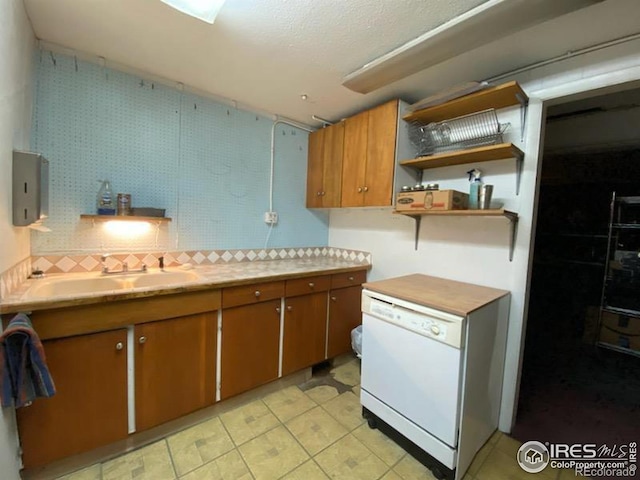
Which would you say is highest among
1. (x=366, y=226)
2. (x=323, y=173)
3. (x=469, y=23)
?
(x=469, y=23)

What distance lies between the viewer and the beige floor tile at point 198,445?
4.73 ft

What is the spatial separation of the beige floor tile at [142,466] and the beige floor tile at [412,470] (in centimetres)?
118

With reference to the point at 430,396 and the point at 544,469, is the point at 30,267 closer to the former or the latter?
the point at 430,396

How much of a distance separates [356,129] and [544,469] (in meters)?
2.55

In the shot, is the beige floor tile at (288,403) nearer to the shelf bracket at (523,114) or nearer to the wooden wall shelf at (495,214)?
the wooden wall shelf at (495,214)

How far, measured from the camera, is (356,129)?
91.5 inches

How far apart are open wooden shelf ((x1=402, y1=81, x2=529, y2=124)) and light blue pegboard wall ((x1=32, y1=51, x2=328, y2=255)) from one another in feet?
4.31

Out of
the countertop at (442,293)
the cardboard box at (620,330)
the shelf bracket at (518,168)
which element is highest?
the shelf bracket at (518,168)

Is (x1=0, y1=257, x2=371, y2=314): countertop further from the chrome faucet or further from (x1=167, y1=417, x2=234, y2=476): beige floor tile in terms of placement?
(x1=167, y1=417, x2=234, y2=476): beige floor tile

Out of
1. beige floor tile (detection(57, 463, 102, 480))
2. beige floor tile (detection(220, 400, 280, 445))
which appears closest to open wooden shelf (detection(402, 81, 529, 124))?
beige floor tile (detection(220, 400, 280, 445))

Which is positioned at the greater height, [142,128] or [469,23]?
[469,23]

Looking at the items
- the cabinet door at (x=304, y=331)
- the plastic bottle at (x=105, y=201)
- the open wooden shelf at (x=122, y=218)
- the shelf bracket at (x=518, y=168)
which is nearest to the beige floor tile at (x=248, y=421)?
the cabinet door at (x=304, y=331)

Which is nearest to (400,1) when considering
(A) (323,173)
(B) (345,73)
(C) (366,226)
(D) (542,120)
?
(B) (345,73)

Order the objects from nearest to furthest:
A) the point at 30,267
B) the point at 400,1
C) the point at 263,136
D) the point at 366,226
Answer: the point at 400,1 → the point at 30,267 → the point at 263,136 → the point at 366,226
